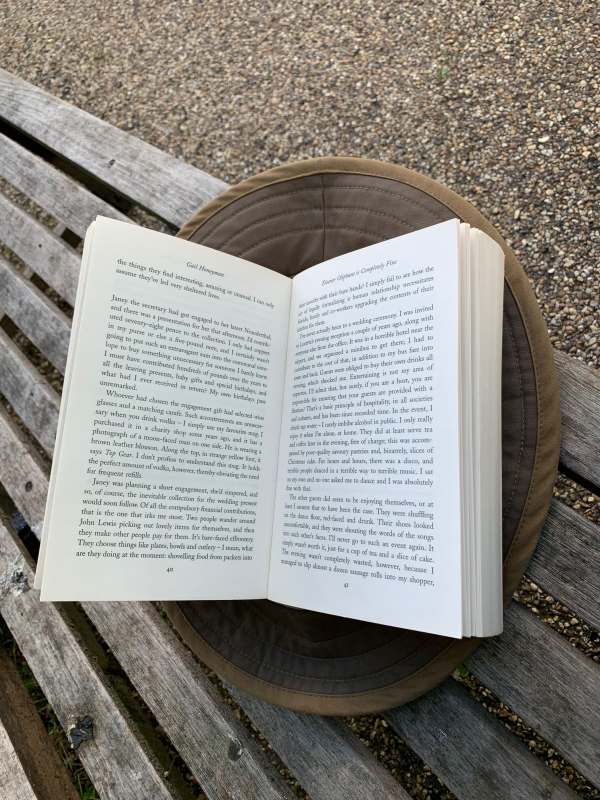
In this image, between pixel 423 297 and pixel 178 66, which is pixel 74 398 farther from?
pixel 178 66

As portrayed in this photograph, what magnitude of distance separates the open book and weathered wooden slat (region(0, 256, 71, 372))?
0.38 m

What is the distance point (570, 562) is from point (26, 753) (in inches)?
26.6

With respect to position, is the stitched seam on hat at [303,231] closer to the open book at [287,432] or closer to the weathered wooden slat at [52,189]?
the open book at [287,432]

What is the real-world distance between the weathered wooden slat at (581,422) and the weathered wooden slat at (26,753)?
692mm

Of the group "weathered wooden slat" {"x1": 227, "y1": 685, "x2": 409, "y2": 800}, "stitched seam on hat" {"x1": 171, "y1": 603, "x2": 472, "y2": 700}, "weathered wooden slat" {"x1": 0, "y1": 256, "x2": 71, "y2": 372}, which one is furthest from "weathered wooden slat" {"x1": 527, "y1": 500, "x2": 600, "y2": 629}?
"weathered wooden slat" {"x1": 0, "y1": 256, "x2": 71, "y2": 372}

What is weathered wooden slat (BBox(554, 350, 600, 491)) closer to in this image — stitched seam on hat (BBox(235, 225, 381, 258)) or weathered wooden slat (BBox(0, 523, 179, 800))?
stitched seam on hat (BBox(235, 225, 381, 258))

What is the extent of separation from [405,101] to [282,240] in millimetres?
656

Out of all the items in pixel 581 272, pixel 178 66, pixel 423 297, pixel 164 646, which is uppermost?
pixel 178 66

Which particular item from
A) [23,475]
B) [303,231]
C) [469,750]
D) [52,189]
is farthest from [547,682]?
[52,189]

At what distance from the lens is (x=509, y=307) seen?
0.60m

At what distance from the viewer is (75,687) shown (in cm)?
75

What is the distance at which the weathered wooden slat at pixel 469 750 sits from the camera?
1.82 ft

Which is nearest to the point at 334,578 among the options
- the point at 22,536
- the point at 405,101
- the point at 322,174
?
the point at 322,174

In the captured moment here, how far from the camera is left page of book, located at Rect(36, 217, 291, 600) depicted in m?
0.55
